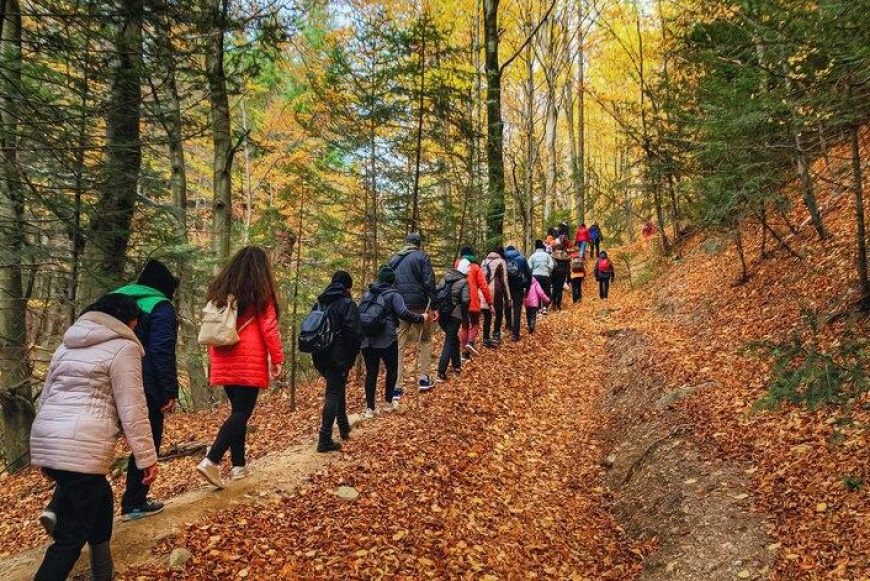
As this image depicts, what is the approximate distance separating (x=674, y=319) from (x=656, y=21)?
459 inches

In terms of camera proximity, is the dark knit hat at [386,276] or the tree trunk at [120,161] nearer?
the tree trunk at [120,161]

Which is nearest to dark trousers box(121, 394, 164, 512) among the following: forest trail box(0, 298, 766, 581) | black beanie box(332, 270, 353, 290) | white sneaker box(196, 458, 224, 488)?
forest trail box(0, 298, 766, 581)

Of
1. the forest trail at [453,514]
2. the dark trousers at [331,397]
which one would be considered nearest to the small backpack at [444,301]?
the forest trail at [453,514]

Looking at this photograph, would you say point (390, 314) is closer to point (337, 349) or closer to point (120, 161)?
point (337, 349)

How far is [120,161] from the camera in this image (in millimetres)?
6688

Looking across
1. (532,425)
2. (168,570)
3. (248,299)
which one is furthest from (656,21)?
(168,570)

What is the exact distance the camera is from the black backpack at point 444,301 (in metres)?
9.04

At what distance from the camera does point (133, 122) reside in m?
7.46

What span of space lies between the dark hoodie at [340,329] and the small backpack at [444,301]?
9.96ft

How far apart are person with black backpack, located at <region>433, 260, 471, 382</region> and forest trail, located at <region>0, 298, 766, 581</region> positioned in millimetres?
1084

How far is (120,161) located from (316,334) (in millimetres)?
3539

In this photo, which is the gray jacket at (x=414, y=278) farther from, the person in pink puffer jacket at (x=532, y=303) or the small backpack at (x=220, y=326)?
the person in pink puffer jacket at (x=532, y=303)

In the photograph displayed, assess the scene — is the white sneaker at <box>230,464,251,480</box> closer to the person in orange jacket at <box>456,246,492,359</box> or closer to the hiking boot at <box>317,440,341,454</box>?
the hiking boot at <box>317,440,341,454</box>

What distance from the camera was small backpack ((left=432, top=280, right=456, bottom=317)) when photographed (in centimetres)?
904
